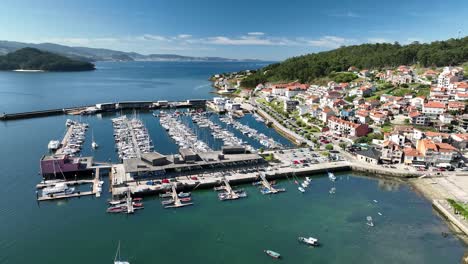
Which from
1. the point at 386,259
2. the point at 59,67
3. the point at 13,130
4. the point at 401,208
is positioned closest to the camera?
the point at 386,259

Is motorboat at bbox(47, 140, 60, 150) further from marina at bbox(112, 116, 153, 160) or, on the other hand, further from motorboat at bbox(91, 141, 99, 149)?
marina at bbox(112, 116, 153, 160)

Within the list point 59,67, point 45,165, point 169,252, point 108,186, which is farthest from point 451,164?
point 59,67

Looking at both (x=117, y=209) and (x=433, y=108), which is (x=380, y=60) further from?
(x=117, y=209)

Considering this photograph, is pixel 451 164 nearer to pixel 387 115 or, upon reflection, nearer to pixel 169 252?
pixel 387 115

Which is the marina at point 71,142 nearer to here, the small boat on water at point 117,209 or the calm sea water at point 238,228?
the calm sea water at point 238,228

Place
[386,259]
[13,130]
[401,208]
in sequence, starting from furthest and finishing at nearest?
1. [13,130]
2. [401,208]
3. [386,259]

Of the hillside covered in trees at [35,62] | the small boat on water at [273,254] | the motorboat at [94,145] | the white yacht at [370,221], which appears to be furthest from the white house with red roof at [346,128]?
the hillside covered in trees at [35,62]

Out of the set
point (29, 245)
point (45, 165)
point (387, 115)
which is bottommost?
point (29, 245)
